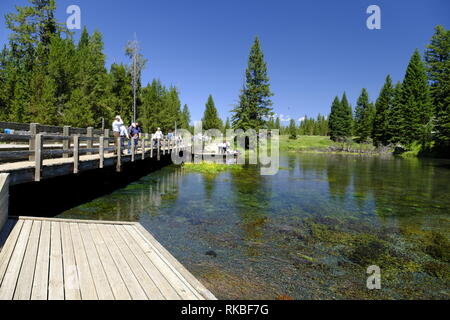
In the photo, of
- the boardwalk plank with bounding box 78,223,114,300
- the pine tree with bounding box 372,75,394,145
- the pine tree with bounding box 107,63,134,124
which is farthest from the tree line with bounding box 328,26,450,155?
the boardwalk plank with bounding box 78,223,114,300

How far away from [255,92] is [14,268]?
57039 millimetres

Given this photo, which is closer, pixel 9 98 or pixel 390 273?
pixel 390 273

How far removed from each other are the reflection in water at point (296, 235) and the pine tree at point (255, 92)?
42.4 m

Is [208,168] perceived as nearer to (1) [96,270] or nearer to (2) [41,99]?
(2) [41,99]

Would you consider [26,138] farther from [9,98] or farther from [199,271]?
[9,98]

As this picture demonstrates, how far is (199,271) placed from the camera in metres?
6.37

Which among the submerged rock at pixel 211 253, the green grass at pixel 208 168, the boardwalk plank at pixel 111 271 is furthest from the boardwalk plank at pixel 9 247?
the green grass at pixel 208 168

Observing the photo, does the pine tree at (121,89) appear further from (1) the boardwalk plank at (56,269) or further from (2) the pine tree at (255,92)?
(1) the boardwalk plank at (56,269)

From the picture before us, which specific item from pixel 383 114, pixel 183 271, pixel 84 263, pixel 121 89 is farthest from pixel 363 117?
pixel 84 263

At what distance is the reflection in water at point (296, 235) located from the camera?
6.04 metres

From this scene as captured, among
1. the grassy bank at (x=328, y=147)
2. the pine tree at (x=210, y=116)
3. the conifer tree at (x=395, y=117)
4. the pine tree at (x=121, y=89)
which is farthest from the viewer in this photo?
the pine tree at (x=210, y=116)

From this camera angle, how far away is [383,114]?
66.9 m

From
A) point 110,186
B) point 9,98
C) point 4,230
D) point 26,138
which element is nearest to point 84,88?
point 9,98

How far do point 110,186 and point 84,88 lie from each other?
93.2 feet
